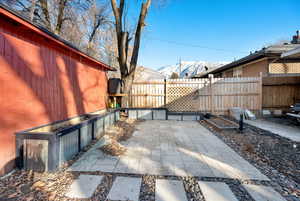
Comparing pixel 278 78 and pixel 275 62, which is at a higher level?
pixel 275 62

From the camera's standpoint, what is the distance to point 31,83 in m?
2.50

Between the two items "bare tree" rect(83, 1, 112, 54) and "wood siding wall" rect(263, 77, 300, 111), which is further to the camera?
"bare tree" rect(83, 1, 112, 54)

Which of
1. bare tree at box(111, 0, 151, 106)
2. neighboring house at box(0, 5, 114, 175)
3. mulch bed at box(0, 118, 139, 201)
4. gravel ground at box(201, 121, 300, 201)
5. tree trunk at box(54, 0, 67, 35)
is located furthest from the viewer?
tree trunk at box(54, 0, 67, 35)

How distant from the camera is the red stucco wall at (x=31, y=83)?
6.70 feet

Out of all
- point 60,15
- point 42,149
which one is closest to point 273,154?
point 42,149

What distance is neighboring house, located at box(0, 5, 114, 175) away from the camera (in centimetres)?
204

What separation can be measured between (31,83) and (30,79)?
8 cm

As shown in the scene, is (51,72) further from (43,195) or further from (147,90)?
(147,90)

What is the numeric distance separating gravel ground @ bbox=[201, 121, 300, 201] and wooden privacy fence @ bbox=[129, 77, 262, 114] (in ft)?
7.60

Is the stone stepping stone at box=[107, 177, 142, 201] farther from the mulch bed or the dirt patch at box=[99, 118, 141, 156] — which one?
the dirt patch at box=[99, 118, 141, 156]

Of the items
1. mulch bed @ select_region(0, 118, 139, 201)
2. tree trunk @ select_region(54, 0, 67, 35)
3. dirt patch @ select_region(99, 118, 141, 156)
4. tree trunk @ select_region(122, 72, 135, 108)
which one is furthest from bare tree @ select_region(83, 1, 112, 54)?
mulch bed @ select_region(0, 118, 139, 201)

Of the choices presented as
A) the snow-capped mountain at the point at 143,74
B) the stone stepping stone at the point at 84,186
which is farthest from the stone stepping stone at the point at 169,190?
the snow-capped mountain at the point at 143,74

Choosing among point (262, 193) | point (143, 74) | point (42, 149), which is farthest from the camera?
point (143, 74)

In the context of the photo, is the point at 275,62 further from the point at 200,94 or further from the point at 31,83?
the point at 31,83
